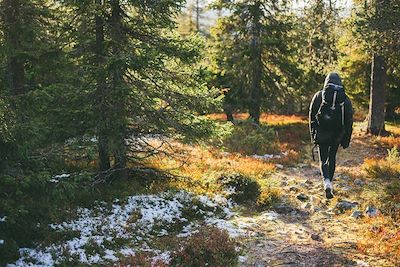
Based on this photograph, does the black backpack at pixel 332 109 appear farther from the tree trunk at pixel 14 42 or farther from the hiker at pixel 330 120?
the tree trunk at pixel 14 42

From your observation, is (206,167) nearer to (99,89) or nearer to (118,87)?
(99,89)

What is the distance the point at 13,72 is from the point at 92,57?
367 centimetres

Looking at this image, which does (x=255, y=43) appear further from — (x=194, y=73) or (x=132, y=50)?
(x=132, y=50)

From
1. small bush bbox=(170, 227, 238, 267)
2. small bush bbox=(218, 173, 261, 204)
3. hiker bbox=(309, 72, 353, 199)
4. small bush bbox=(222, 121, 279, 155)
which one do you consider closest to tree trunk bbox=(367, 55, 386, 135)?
small bush bbox=(222, 121, 279, 155)

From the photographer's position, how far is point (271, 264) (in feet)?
24.7

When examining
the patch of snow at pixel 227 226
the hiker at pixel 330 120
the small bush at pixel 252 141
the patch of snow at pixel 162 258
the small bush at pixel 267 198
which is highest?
the hiker at pixel 330 120

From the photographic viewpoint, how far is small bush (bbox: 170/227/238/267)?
755 cm

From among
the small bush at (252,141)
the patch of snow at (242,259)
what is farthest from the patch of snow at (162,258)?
the small bush at (252,141)

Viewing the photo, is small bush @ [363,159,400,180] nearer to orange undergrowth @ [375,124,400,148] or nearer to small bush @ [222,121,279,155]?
orange undergrowth @ [375,124,400,148]

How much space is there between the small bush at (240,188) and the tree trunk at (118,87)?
3050mm

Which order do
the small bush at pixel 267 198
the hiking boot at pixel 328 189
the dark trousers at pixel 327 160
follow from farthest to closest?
the small bush at pixel 267 198 < the dark trousers at pixel 327 160 < the hiking boot at pixel 328 189

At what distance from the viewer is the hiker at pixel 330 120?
9.55m

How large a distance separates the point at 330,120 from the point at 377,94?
439 inches

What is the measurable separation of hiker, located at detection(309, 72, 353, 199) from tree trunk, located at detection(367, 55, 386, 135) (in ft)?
35.0
